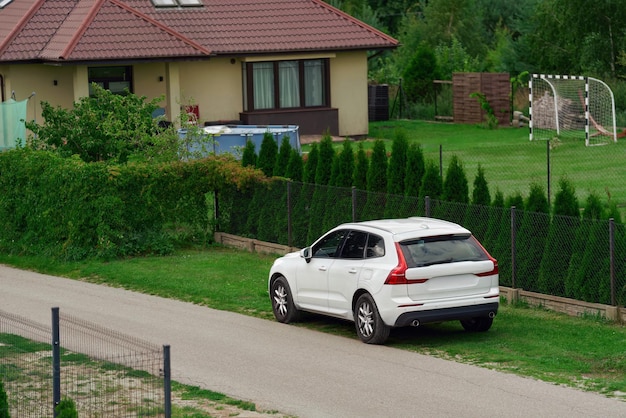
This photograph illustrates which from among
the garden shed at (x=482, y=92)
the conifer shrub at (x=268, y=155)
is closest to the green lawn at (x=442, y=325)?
the conifer shrub at (x=268, y=155)

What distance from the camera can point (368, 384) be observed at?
1341 centimetres

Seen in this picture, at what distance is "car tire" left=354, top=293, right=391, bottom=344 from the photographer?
15.6m

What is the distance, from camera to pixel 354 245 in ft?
54.0

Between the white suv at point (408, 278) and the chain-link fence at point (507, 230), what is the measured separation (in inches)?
74.7

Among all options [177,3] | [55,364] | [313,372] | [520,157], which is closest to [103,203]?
[313,372]

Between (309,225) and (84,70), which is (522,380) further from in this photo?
(84,70)

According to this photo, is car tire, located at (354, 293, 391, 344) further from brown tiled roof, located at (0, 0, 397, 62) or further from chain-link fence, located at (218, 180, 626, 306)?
brown tiled roof, located at (0, 0, 397, 62)

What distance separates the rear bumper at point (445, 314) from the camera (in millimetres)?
15281

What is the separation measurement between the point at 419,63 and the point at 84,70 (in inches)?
679

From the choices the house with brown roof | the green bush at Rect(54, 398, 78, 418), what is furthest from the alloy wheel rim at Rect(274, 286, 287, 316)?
the house with brown roof

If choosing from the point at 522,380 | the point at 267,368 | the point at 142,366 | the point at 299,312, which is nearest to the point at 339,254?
the point at 299,312

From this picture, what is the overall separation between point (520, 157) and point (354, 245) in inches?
744

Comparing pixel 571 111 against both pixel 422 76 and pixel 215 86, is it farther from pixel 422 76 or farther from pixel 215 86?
pixel 215 86

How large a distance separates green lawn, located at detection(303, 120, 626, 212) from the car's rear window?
813cm
